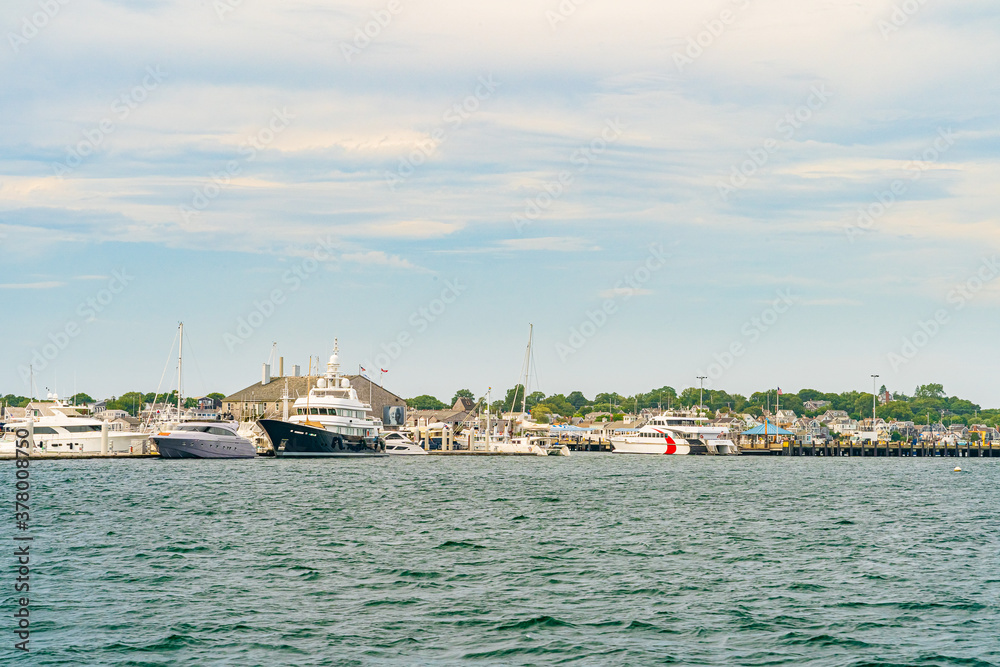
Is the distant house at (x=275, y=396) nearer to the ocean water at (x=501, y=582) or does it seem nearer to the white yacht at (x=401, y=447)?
the white yacht at (x=401, y=447)

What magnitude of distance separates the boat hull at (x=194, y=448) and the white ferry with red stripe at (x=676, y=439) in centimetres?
7153

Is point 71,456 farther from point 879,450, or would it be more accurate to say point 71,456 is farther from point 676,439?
point 879,450

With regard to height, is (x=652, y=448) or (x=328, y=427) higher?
(x=328, y=427)

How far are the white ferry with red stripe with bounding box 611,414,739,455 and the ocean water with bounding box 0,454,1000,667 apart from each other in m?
98.4

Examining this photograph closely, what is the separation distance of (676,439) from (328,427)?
6590 centimetres

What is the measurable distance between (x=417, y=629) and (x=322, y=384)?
8998 centimetres

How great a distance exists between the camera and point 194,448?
89.2 metres

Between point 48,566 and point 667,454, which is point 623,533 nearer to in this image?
point 48,566

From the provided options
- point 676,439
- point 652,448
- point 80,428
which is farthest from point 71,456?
point 676,439

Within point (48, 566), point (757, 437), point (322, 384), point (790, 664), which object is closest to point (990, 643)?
point (790, 664)

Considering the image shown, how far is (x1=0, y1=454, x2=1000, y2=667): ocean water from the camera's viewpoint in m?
17.2

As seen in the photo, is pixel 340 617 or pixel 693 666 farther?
pixel 340 617

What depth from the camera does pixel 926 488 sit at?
6444 cm

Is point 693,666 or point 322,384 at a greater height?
point 322,384
